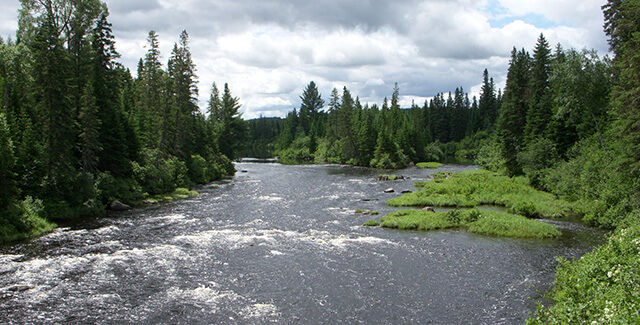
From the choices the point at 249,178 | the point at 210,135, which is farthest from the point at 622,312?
the point at 210,135

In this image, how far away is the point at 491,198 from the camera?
152 feet

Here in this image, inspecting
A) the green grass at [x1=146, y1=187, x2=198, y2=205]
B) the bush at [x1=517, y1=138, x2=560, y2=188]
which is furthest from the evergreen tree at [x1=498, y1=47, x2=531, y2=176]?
the green grass at [x1=146, y1=187, x2=198, y2=205]

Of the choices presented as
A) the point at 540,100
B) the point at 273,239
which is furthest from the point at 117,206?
the point at 540,100

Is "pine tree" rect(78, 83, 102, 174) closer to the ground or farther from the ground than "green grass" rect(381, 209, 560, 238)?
farther from the ground

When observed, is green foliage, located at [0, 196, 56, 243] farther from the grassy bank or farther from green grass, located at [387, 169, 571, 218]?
green grass, located at [387, 169, 571, 218]

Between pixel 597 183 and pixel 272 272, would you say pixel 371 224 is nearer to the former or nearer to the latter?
pixel 272 272

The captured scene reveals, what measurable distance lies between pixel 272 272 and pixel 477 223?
18.4m

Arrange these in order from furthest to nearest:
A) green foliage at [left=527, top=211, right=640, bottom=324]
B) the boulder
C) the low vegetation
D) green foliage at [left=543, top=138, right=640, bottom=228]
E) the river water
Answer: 1. the low vegetation
2. the boulder
3. green foliage at [left=543, top=138, right=640, bottom=228]
4. the river water
5. green foliage at [left=527, top=211, right=640, bottom=324]

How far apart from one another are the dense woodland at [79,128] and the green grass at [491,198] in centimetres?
3032

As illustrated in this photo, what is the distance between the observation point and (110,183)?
1720 inches

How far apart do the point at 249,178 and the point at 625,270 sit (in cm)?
6418

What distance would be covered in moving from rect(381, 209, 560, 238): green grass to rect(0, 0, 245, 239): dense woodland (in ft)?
92.7

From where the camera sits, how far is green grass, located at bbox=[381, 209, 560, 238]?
31.8m

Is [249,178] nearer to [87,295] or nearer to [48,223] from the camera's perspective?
[48,223]
